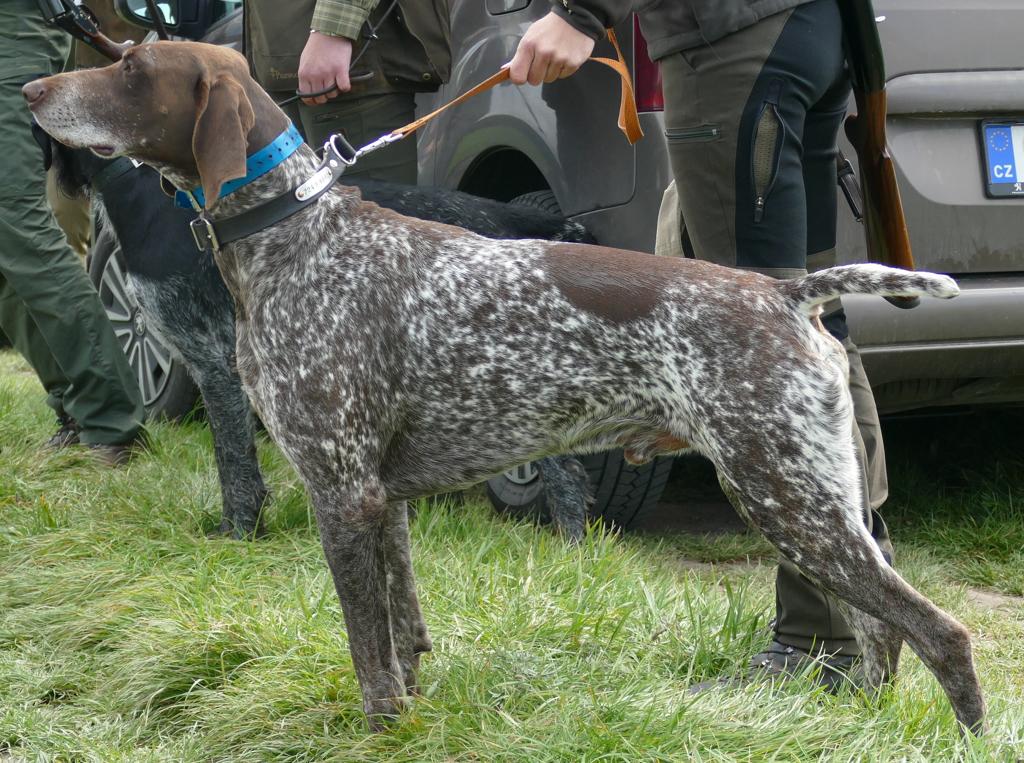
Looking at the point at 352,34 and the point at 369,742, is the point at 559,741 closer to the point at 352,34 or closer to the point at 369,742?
the point at 369,742

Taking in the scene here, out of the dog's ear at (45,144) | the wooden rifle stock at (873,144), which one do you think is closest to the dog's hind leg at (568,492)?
the wooden rifle stock at (873,144)

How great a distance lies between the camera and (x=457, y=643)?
3.11 metres

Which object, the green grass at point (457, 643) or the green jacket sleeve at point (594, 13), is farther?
the green jacket sleeve at point (594, 13)

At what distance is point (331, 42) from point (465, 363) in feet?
4.50

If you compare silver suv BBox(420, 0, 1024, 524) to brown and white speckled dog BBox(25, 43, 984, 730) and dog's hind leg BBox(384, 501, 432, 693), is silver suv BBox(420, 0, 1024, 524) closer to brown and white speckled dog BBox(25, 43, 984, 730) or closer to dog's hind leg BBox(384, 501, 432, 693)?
brown and white speckled dog BBox(25, 43, 984, 730)

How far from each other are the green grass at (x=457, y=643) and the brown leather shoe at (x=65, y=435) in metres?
0.80

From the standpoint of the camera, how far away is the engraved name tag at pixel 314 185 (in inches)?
111

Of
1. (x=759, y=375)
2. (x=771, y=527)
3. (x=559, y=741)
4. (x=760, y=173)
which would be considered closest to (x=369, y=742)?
(x=559, y=741)

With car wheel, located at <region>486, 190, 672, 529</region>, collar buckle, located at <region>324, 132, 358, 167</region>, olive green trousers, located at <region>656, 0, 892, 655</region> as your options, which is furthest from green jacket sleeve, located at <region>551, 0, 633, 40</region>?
car wheel, located at <region>486, 190, 672, 529</region>

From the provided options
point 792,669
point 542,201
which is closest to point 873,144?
point 792,669

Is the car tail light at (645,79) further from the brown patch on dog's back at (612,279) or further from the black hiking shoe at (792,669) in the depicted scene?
the black hiking shoe at (792,669)

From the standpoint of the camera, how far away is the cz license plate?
12.0 feet

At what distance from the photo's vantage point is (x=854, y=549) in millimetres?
2465

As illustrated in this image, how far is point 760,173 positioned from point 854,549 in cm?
85
